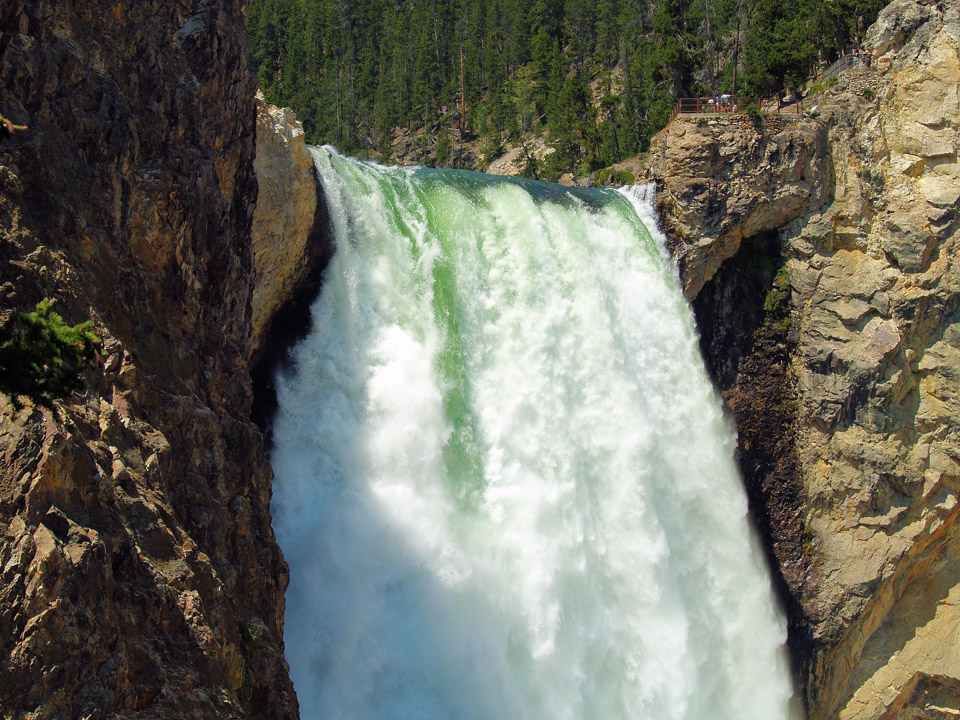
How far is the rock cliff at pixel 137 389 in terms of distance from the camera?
27.8 feet

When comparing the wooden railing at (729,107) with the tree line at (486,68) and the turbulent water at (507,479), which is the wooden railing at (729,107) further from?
the tree line at (486,68)

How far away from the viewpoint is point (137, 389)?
11000mm

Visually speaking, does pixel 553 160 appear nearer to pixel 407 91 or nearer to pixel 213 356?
pixel 407 91

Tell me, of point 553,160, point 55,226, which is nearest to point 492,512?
point 55,226

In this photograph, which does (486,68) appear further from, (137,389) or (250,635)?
(250,635)

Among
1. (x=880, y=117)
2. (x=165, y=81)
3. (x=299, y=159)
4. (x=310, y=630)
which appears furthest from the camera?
(x=880, y=117)

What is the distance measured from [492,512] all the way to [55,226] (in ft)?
33.4

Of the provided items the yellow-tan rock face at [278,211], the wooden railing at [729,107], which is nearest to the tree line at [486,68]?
the wooden railing at [729,107]

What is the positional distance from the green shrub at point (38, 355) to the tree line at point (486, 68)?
1512 inches

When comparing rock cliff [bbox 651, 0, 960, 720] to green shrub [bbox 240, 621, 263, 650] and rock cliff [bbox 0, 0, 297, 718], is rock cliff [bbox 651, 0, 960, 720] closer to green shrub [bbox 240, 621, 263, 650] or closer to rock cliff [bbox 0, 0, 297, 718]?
rock cliff [bbox 0, 0, 297, 718]

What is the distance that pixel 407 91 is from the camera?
61.8m

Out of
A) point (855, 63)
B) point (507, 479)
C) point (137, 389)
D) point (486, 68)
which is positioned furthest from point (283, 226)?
point (486, 68)

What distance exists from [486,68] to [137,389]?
5523cm

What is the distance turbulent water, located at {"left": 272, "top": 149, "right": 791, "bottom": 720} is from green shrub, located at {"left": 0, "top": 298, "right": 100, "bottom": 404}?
28.3 ft
